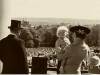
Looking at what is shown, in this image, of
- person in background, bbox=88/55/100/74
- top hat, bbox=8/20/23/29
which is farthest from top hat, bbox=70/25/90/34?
top hat, bbox=8/20/23/29

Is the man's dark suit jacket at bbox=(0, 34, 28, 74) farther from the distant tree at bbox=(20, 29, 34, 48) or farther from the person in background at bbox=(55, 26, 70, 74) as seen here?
the person in background at bbox=(55, 26, 70, 74)

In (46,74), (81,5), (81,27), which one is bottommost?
(46,74)

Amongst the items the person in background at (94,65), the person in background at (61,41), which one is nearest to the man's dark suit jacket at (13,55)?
the person in background at (61,41)

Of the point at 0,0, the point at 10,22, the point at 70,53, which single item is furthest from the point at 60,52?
the point at 0,0

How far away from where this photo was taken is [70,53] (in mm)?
862

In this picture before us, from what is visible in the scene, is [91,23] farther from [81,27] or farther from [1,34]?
[1,34]

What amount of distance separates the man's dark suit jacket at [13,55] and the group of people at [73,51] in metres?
0.17

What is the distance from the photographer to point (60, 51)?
86 centimetres

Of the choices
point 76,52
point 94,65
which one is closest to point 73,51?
point 76,52

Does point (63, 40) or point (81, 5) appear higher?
point (81, 5)

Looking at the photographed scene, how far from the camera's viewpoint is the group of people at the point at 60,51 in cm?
85

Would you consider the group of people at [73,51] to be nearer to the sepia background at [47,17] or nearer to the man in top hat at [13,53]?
the sepia background at [47,17]

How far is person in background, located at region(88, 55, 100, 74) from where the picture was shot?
2.77ft

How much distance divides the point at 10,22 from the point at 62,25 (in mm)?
251
